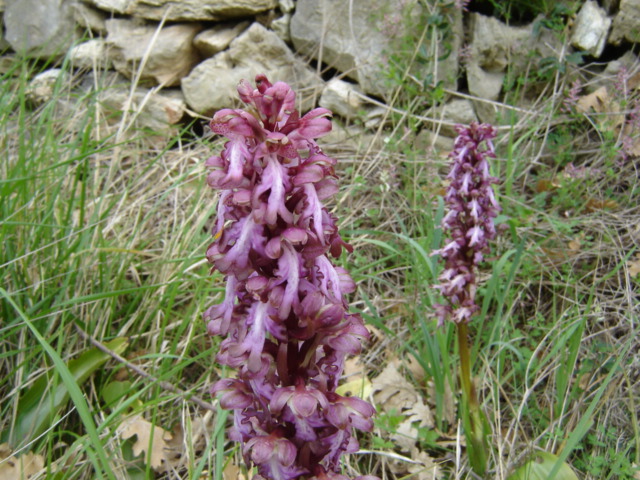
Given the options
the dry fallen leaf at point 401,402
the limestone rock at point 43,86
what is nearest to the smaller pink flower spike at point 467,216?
the dry fallen leaf at point 401,402

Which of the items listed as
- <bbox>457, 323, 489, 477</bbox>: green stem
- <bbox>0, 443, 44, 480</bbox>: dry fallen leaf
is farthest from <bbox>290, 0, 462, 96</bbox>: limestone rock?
<bbox>0, 443, 44, 480</bbox>: dry fallen leaf

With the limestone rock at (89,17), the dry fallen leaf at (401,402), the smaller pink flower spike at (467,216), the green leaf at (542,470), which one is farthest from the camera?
the limestone rock at (89,17)

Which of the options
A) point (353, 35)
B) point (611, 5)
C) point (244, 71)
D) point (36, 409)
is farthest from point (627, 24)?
point (36, 409)

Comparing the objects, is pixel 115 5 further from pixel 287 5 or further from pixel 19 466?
pixel 19 466

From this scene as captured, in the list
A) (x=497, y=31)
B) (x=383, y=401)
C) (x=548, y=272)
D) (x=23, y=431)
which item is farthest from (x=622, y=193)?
(x=23, y=431)

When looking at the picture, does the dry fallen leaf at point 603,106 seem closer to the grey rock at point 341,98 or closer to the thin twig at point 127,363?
the grey rock at point 341,98

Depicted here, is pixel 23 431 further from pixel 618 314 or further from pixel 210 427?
pixel 618 314

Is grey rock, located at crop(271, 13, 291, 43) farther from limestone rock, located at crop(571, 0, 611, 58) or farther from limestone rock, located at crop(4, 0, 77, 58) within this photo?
limestone rock, located at crop(571, 0, 611, 58)
